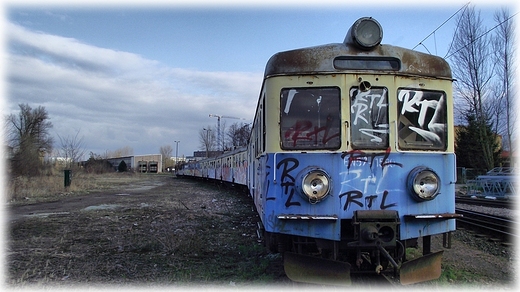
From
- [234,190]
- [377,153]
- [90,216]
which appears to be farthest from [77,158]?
[377,153]

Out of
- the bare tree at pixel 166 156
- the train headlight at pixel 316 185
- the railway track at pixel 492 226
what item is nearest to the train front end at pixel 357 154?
the train headlight at pixel 316 185

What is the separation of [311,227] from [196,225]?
5828 mm

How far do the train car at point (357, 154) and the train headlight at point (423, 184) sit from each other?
1 centimetres

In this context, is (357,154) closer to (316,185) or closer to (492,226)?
(316,185)

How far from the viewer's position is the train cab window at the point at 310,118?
446cm

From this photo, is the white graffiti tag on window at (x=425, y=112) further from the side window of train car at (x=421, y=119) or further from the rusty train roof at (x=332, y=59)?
the rusty train roof at (x=332, y=59)

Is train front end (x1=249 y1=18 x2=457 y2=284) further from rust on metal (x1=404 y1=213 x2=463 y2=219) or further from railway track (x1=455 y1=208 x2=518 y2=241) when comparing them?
railway track (x1=455 y1=208 x2=518 y2=241)

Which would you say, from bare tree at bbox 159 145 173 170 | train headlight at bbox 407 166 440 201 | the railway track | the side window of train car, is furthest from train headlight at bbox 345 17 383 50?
bare tree at bbox 159 145 173 170

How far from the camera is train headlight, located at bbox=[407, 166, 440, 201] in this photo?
14.3 feet

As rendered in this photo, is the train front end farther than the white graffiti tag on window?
No

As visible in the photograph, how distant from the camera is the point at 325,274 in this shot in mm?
4293

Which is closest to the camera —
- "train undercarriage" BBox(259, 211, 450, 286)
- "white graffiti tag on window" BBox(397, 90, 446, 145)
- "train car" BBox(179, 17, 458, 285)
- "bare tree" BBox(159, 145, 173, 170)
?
"train undercarriage" BBox(259, 211, 450, 286)

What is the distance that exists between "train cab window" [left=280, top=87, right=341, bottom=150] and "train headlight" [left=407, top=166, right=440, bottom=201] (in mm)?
930

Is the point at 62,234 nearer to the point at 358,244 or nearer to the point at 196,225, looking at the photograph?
the point at 196,225
